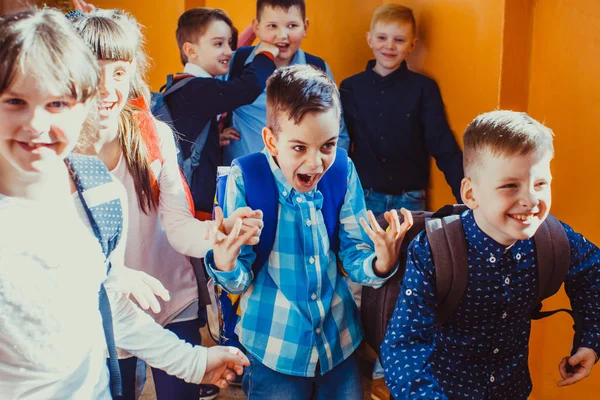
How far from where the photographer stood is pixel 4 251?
1283 millimetres

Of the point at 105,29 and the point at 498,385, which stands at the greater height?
the point at 105,29

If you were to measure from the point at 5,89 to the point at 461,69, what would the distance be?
81.8 inches

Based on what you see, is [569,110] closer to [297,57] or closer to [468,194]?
[468,194]

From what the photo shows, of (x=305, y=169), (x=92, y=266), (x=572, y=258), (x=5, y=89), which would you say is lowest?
(x=572, y=258)

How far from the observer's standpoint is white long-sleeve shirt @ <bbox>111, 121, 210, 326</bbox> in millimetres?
1962

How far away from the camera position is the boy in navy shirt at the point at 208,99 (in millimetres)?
2939

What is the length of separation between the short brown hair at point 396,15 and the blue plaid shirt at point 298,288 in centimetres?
146

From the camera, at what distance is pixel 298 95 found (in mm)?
1798

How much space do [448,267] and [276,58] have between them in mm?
1884

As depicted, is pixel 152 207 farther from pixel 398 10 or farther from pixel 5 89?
pixel 398 10

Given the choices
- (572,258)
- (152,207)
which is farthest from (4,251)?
(572,258)

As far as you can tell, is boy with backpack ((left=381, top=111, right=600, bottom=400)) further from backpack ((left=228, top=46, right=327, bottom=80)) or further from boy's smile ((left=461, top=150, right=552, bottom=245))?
backpack ((left=228, top=46, right=327, bottom=80))

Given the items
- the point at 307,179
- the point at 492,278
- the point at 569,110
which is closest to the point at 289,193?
the point at 307,179

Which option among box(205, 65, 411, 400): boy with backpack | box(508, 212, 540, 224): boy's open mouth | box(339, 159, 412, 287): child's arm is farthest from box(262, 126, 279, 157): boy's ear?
box(508, 212, 540, 224): boy's open mouth
